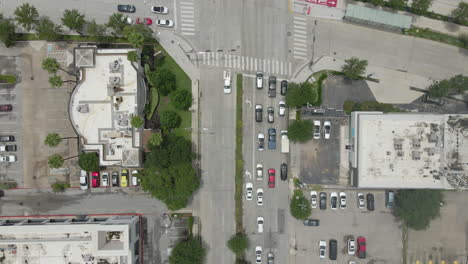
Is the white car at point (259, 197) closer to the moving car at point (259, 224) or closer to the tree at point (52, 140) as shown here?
the moving car at point (259, 224)

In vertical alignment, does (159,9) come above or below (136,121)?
above

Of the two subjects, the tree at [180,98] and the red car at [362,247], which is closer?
the tree at [180,98]

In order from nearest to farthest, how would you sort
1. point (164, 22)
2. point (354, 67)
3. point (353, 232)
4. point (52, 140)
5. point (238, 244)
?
point (52, 140) → point (354, 67) → point (238, 244) → point (164, 22) → point (353, 232)

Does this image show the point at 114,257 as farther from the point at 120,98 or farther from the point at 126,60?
the point at 126,60

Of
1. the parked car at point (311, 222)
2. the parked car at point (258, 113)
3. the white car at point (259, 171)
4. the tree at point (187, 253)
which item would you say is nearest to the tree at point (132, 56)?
the parked car at point (258, 113)

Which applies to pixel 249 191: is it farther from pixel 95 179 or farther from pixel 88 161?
pixel 88 161

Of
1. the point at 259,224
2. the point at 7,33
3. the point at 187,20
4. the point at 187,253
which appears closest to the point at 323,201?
the point at 259,224

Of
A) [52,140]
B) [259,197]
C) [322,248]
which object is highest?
[52,140]
